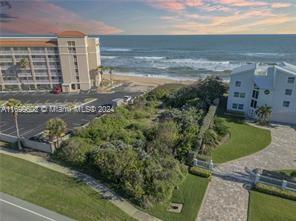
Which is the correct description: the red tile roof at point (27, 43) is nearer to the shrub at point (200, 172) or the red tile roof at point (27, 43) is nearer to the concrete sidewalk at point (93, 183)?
the concrete sidewalk at point (93, 183)

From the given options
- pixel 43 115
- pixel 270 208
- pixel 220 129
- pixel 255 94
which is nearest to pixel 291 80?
pixel 255 94

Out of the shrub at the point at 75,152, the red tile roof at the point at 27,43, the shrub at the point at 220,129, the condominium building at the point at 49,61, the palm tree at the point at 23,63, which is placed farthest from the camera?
the condominium building at the point at 49,61

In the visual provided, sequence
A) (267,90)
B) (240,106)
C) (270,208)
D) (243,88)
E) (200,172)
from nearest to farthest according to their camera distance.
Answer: (270,208) < (200,172) < (267,90) < (243,88) < (240,106)

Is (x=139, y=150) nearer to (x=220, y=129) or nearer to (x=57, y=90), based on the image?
(x=220, y=129)

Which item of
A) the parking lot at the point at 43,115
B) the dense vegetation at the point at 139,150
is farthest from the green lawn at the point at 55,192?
the parking lot at the point at 43,115

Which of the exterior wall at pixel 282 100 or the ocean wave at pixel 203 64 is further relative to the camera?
Answer: the ocean wave at pixel 203 64

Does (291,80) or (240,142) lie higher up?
(291,80)

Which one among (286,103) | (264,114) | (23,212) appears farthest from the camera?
(286,103)
